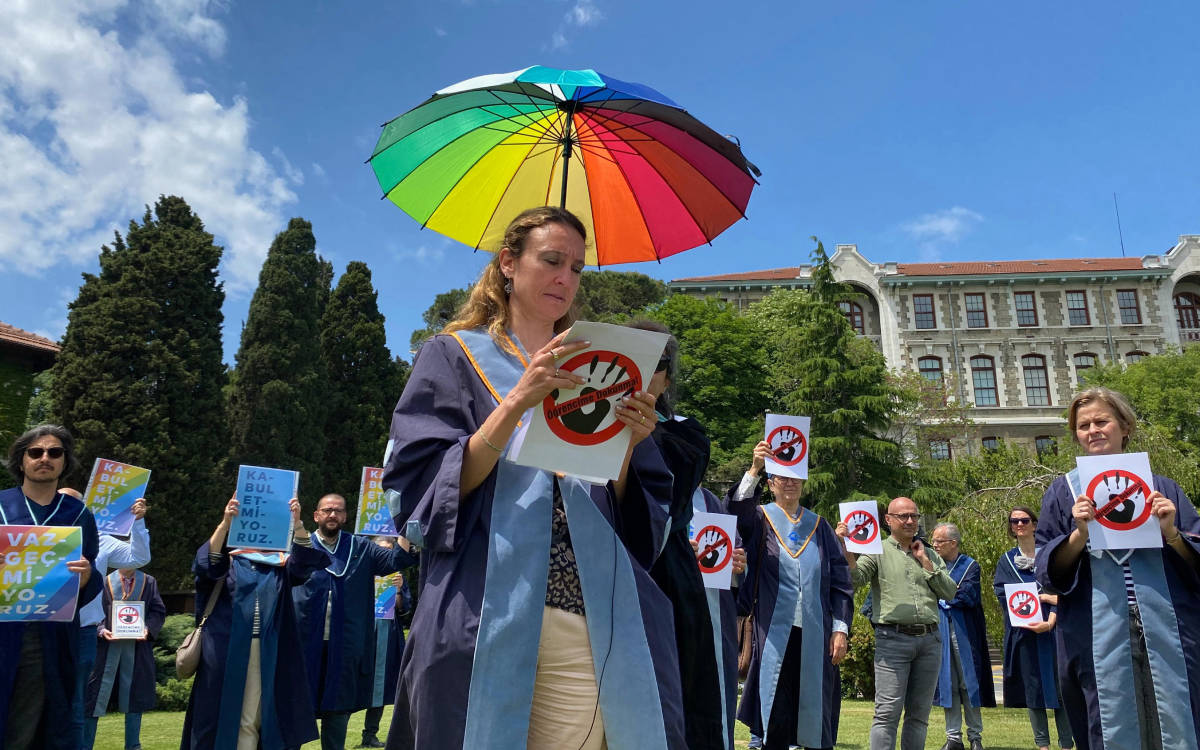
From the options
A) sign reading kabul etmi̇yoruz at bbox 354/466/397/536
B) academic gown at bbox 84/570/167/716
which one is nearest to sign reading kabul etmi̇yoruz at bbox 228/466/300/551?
sign reading kabul etmi̇yoruz at bbox 354/466/397/536

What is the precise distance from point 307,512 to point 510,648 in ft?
104

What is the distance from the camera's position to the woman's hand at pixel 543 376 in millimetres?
2166

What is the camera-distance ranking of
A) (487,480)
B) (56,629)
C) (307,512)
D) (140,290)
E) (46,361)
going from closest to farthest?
(487,480) → (56,629) → (140,290) → (46,361) → (307,512)

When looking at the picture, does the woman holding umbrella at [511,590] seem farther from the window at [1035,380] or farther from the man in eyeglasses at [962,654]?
the window at [1035,380]

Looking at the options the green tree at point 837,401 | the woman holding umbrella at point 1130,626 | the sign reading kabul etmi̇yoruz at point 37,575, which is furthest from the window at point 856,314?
the sign reading kabul etmi̇yoruz at point 37,575

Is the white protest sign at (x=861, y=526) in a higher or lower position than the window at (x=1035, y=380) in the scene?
lower

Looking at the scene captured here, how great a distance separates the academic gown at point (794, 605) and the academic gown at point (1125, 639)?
2.37 m

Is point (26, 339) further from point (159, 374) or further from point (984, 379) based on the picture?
point (984, 379)

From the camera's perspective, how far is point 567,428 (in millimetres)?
2262

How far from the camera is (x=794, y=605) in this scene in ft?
23.9

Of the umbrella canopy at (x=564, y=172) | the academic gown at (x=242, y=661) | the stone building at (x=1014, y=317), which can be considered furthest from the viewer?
the stone building at (x=1014, y=317)

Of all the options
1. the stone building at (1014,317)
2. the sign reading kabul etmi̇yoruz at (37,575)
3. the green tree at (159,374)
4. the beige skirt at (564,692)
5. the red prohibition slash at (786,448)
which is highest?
the stone building at (1014,317)

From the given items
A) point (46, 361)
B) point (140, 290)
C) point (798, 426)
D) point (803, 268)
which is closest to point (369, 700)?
point (798, 426)

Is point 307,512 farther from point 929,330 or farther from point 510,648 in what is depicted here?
point 929,330
